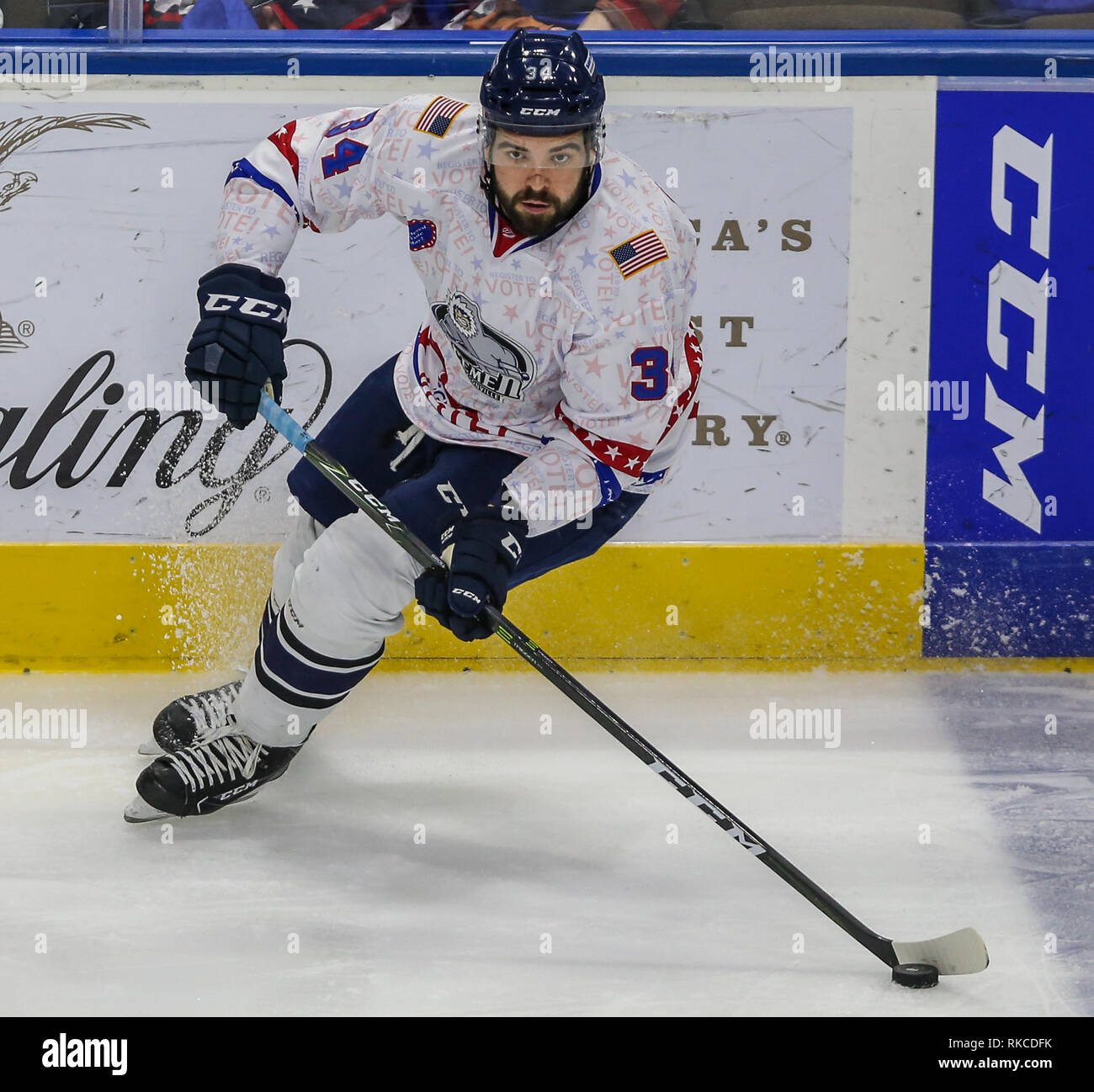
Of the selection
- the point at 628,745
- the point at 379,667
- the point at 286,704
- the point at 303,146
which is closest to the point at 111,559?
the point at 379,667

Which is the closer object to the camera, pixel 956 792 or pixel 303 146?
pixel 303 146

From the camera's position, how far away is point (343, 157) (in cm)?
236

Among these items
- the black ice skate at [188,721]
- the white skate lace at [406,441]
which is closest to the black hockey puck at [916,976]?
the white skate lace at [406,441]

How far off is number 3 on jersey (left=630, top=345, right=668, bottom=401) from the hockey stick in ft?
1.26

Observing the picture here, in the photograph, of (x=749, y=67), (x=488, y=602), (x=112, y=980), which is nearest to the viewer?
(x=112, y=980)

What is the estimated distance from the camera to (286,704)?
Result: 243 centimetres

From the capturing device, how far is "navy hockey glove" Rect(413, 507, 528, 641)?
2127 mm

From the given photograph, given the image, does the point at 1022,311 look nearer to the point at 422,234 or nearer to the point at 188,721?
the point at 422,234

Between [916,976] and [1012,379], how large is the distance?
170 cm

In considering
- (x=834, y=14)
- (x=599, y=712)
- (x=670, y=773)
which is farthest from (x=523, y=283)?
(x=834, y=14)

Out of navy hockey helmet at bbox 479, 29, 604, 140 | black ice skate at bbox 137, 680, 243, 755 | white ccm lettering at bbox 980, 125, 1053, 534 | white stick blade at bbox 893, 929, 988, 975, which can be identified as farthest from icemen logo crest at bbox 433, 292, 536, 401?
white ccm lettering at bbox 980, 125, 1053, 534

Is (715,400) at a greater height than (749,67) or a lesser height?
lesser

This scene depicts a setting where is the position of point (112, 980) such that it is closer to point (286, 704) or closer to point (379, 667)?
point (286, 704)

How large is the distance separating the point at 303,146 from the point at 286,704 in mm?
904
